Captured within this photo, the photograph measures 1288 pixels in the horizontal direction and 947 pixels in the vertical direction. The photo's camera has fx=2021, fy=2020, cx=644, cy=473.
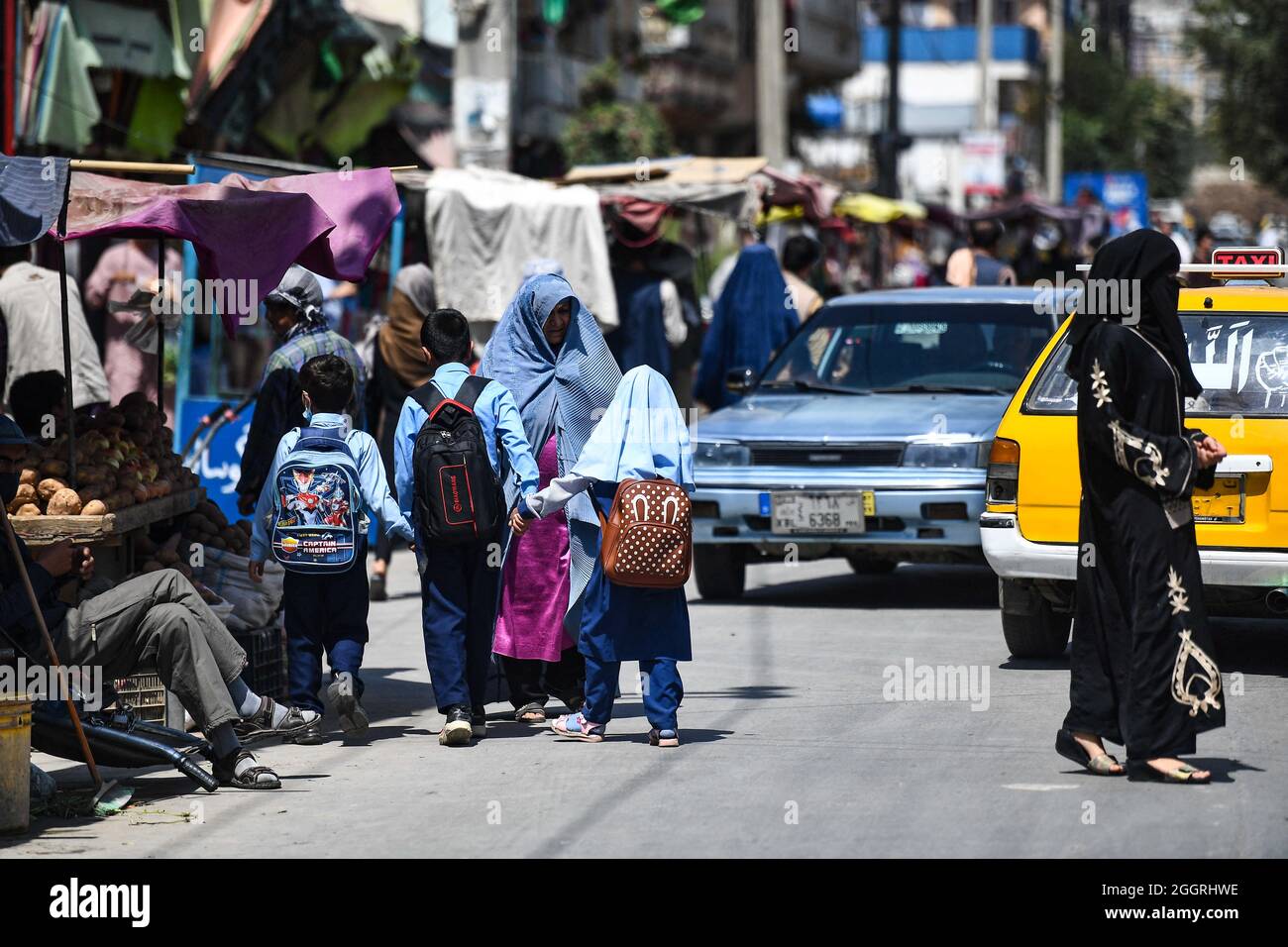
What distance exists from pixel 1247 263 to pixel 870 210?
1244cm

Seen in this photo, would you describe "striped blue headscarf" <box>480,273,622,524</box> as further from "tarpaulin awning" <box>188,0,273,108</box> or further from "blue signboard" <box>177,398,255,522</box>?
"tarpaulin awning" <box>188,0,273,108</box>

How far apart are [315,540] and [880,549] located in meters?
4.03

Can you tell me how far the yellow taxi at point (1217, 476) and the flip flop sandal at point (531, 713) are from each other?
2136 mm

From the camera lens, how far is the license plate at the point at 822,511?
424 inches

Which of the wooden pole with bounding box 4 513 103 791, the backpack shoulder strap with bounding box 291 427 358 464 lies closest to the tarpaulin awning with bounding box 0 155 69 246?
the wooden pole with bounding box 4 513 103 791

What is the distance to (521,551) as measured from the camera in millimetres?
8234

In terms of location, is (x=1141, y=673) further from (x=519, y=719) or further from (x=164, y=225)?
(x=164, y=225)

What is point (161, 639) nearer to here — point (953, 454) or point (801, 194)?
point (953, 454)

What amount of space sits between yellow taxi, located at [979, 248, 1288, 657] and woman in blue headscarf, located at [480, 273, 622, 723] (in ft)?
6.31

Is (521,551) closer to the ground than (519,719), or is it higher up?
higher up

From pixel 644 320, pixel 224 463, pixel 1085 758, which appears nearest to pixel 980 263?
pixel 644 320

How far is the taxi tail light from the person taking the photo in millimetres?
9000

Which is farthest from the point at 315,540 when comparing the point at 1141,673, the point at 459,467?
the point at 1141,673

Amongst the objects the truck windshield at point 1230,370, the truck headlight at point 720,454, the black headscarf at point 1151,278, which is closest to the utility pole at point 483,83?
the truck headlight at point 720,454
